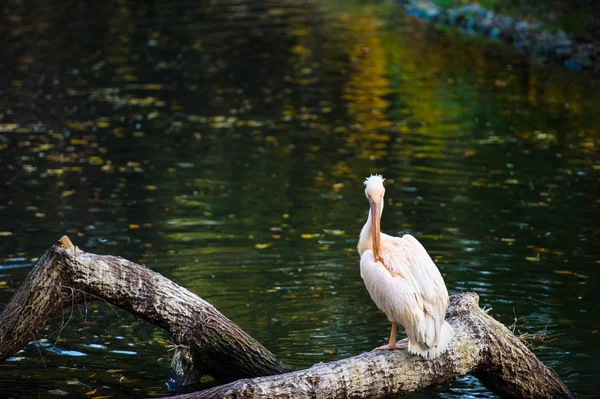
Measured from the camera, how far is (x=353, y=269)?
10.2 m

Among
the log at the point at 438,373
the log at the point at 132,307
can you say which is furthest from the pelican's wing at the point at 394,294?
the log at the point at 132,307

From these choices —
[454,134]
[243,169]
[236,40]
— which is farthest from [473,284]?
[236,40]

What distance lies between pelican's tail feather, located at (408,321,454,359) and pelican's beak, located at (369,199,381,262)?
62cm

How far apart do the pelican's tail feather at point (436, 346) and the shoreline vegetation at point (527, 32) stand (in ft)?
57.8

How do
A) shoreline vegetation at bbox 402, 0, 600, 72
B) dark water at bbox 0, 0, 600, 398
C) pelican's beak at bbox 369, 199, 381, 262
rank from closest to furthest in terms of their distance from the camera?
pelican's beak at bbox 369, 199, 381, 262
dark water at bbox 0, 0, 600, 398
shoreline vegetation at bbox 402, 0, 600, 72

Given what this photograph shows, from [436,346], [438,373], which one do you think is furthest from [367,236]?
[438,373]

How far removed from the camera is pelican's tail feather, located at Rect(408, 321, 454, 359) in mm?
6359

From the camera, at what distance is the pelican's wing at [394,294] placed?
20.6 ft

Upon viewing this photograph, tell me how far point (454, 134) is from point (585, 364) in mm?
9063

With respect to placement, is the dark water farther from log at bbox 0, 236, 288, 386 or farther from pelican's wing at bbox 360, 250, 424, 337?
pelican's wing at bbox 360, 250, 424, 337

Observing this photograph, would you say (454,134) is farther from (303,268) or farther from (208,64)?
(208,64)

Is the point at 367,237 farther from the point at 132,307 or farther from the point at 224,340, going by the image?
the point at 132,307

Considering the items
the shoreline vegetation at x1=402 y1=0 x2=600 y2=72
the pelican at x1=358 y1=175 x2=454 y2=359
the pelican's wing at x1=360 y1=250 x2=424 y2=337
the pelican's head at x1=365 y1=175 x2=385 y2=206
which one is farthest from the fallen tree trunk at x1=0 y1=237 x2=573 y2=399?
the shoreline vegetation at x1=402 y1=0 x2=600 y2=72

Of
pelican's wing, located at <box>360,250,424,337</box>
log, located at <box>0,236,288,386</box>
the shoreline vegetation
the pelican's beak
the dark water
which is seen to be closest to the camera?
pelican's wing, located at <box>360,250,424,337</box>
